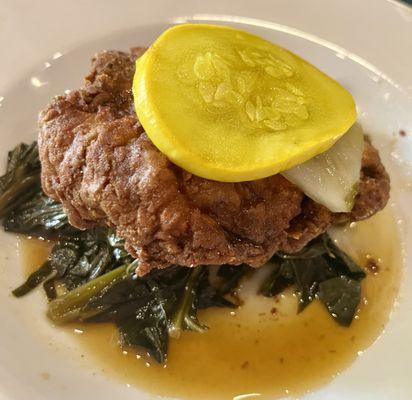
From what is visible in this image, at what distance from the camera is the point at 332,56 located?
432cm

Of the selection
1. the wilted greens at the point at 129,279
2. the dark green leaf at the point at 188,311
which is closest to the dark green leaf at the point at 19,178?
the wilted greens at the point at 129,279

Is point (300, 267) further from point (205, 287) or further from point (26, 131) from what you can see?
point (26, 131)

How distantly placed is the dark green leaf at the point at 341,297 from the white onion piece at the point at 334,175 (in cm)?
→ 83

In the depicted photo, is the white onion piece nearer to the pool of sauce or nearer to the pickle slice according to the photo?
the pickle slice

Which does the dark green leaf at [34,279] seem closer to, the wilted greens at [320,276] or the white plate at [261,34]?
the white plate at [261,34]

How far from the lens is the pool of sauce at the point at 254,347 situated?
3.16 m

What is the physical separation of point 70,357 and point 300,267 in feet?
5.46

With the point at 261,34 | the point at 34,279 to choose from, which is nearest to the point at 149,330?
the point at 34,279

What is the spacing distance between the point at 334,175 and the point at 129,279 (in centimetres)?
149

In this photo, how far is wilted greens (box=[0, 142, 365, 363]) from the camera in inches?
131

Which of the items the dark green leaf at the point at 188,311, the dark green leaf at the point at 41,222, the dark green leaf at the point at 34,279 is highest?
the dark green leaf at the point at 41,222

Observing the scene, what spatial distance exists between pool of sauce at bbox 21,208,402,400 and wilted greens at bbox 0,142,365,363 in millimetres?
74

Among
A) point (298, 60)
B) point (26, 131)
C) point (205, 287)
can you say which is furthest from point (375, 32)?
point (26, 131)

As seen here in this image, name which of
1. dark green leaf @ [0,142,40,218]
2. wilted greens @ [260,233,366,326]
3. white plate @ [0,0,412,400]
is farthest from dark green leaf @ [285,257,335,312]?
dark green leaf @ [0,142,40,218]
